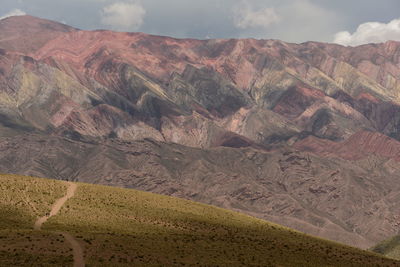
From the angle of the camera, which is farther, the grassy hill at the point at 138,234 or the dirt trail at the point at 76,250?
the grassy hill at the point at 138,234

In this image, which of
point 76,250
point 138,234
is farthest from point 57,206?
point 76,250

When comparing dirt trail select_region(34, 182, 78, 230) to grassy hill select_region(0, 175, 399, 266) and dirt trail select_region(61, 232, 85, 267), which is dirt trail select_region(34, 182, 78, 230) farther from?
dirt trail select_region(61, 232, 85, 267)

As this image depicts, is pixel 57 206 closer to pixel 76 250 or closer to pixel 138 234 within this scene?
pixel 138 234

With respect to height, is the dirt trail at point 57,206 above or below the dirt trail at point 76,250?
above

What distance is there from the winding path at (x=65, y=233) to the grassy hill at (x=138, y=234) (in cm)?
74

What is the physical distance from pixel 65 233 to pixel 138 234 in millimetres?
13403

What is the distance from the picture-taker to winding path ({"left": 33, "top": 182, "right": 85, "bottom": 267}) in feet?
256

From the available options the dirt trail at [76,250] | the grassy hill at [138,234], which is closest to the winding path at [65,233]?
the dirt trail at [76,250]

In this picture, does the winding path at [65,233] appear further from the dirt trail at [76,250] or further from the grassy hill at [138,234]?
the grassy hill at [138,234]

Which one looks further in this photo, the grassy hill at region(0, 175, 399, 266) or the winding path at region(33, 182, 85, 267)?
the grassy hill at region(0, 175, 399, 266)

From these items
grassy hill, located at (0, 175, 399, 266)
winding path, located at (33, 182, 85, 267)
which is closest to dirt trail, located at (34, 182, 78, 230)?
winding path, located at (33, 182, 85, 267)

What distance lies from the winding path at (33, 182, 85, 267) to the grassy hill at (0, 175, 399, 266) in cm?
74

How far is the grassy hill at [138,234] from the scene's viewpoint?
81.9 metres

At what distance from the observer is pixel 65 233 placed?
92188 mm
